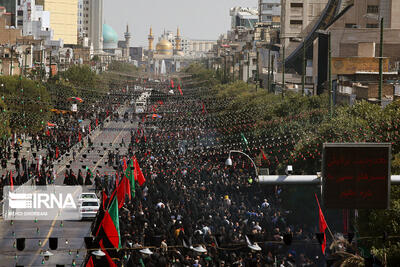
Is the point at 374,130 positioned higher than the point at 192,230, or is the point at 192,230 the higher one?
the point at 374,130

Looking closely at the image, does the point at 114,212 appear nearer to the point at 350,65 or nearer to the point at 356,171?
the point at 356,171

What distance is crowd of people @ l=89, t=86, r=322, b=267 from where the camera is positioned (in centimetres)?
2327

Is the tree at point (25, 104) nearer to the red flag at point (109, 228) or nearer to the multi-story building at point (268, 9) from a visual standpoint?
the red flag at point (109, 228)

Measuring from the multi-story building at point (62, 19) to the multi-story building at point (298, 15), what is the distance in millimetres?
84094

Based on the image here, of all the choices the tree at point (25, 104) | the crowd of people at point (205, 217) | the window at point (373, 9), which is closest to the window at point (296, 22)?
the window at point (373, 9)

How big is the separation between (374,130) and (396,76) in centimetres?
2761

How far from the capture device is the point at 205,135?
198ft

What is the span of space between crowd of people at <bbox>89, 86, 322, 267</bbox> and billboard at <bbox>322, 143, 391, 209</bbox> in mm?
7520

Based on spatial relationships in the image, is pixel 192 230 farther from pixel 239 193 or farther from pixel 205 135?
pixel 205 135

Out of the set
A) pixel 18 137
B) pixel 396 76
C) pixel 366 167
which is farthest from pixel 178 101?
pixel 366 167

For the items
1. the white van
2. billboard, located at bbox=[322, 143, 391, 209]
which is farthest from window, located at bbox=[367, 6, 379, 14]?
billboard, located at bbox=[322, 143, 391, 209]

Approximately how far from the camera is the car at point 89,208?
35094mm

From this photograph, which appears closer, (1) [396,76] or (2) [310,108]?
(2) [310,108]

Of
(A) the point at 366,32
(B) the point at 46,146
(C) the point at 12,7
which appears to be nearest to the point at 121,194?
(B) the point at 46,146
